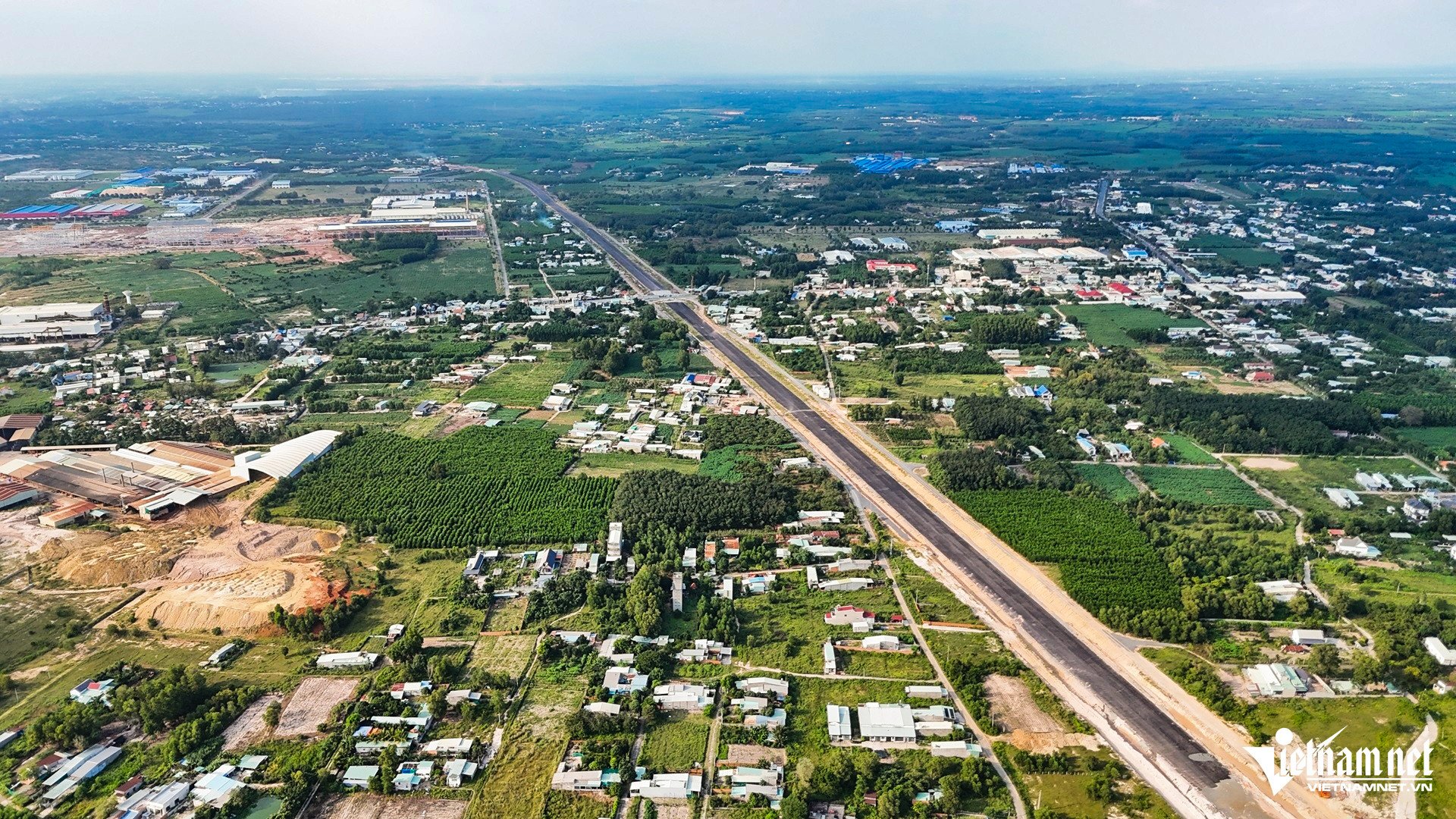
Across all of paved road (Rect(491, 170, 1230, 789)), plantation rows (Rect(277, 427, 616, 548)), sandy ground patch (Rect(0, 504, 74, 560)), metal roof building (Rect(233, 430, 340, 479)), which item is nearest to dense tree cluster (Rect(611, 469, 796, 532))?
plantation rows (Rect(277, 427, 616, 548))

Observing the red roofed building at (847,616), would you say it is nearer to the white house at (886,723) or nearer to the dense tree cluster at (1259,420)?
the white house at (886,723)

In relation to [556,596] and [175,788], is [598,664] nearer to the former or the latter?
[556,596]

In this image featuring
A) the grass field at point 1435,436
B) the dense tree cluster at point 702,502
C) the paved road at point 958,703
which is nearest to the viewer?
the paved road at point 958,703

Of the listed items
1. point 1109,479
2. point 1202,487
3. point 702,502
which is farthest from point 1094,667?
point 702,502

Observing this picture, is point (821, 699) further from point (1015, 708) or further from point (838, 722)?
point (1015, 708)

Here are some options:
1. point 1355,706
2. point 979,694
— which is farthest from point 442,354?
point 1355,706

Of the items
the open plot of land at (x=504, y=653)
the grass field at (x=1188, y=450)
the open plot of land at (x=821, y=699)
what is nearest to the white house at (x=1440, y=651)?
the grass field at (x=1188, y=450)

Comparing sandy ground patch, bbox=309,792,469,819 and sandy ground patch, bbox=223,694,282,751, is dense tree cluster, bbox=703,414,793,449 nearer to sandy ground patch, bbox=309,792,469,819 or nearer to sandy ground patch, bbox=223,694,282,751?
sandy ground patch, bbox=223,694,282,751
